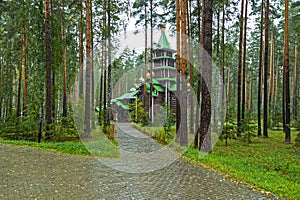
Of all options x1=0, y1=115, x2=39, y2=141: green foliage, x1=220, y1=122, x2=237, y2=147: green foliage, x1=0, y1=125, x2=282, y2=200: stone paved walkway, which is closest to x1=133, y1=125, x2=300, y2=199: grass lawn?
x1=0, y1=125, x2=282, y2=200: stone paved walkway

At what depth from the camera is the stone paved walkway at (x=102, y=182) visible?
18.4 ft

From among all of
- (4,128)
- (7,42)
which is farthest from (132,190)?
(7,42)

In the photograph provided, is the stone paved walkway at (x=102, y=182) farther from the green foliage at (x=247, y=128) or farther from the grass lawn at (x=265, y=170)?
the green foliage at (x=247, y=128)

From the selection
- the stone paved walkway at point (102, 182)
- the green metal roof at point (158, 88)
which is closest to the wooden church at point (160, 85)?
the green metal roof at point (158, 88)

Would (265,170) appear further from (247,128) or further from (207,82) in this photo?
(247,128)

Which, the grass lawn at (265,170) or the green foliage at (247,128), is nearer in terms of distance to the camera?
the grass lawn at (265,170)

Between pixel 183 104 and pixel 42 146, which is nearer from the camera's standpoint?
pixel 42 146

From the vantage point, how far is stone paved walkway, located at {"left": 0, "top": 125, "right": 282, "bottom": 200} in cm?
561

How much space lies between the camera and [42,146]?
11836 mm

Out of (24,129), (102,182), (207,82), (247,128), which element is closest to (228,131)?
(247,128)

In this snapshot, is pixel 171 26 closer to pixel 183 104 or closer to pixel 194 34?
pixel 194 34

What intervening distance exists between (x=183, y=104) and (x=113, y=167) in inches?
210

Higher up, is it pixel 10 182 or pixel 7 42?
pixel 7 42

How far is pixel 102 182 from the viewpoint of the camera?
6582mm
